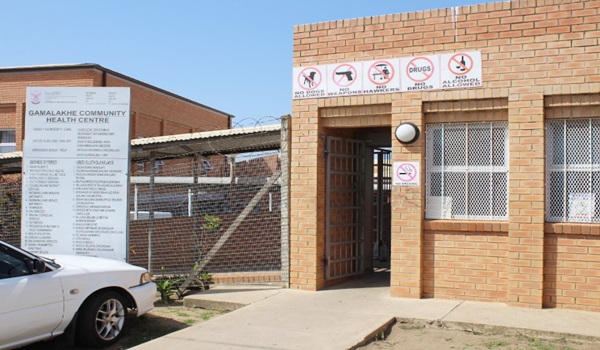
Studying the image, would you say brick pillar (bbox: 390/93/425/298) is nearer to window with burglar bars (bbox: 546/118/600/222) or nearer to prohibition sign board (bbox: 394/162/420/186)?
prohibition sign board (bbox: 394/162/420/186)

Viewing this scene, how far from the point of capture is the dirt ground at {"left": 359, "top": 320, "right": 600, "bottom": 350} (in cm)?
634

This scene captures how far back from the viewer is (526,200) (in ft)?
25.3

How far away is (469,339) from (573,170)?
2.74 meters

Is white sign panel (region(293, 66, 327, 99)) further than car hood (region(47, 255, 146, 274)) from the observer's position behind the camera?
Yes

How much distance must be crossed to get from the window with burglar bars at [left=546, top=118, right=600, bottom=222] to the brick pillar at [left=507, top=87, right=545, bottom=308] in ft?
0.86

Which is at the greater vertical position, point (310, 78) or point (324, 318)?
point (310, 78)

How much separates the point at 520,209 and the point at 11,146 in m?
19.7

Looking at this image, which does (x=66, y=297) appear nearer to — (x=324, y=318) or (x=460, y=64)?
(x=324, y=318)

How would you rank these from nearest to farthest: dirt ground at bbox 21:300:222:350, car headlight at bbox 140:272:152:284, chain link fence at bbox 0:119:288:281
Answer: dirt ground at bbox 21:300:222:350
car headlight at bbox 140:272:152:284
chain link fence at bbox 0:119:288:281

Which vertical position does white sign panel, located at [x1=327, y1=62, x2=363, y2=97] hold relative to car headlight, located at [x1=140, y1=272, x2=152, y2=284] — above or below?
above

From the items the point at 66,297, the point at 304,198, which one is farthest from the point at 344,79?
the point at 66,297

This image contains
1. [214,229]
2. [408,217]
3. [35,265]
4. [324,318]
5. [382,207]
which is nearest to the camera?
[35,265]

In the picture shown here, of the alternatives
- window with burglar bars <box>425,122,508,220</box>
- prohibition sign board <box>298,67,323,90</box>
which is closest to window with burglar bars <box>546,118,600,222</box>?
window with burglar bars <box>425,122,508,220</box>

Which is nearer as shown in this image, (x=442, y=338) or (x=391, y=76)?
(x=442, y=338)
